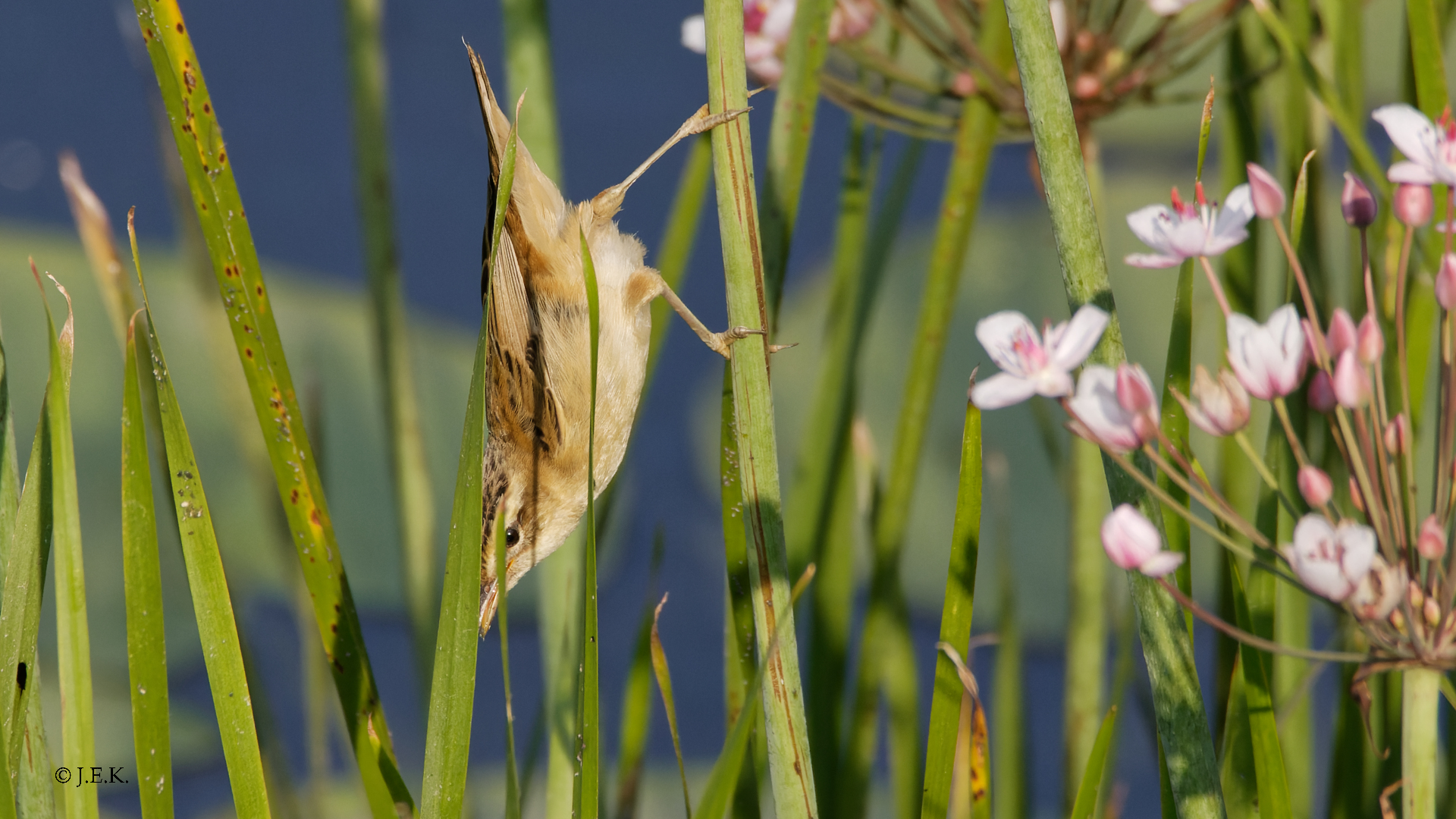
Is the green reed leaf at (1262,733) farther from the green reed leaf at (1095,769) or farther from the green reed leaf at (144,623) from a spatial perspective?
the green reed leaf at (144,623)

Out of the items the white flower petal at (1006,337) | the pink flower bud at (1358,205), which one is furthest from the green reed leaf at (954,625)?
the pink flower bud at (1358,205)

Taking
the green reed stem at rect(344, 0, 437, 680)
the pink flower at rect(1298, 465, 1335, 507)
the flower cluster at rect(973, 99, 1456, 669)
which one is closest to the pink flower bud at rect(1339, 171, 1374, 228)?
the flower cluster at rect(973, 99, 1456, 669)

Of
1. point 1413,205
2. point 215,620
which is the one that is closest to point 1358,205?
point 1413,205

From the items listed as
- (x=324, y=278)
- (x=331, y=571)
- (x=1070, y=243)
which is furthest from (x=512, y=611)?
(x=1070, y=243)

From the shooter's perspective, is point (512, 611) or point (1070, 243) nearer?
point (1070, 243)

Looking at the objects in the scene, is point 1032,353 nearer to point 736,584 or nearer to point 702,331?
point 736,584

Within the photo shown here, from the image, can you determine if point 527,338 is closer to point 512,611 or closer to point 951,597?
point 951,597
